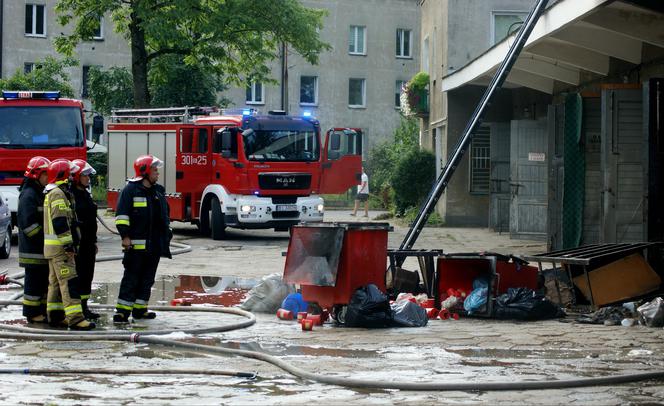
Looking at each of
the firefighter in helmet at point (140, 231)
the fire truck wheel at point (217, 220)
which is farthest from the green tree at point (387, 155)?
the firefighter in helmet at point (140, 231)

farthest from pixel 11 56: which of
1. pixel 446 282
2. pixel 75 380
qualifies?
pixel 75 380

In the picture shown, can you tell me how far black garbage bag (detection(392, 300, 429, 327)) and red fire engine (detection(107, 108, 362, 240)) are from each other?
12.6 metres

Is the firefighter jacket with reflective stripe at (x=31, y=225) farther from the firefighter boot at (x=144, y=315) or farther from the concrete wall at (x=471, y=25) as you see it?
the concrete wall at (x=471, y=25)

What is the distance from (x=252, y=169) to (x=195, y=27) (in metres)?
12.1

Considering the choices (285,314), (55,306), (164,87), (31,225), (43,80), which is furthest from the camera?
(43,80)

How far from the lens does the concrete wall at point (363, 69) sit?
57312 mm

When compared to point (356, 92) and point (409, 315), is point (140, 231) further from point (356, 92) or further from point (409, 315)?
point (356, 92)

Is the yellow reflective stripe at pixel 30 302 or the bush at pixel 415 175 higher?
the bush at pixel 415 175

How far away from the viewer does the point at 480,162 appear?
29.3 m

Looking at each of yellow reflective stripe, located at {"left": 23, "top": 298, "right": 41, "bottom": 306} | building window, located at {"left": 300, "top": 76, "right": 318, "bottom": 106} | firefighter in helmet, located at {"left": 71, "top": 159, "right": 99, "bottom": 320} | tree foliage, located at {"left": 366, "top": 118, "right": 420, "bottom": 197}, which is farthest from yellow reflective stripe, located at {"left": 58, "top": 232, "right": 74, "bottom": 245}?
building window, located at {"left": 300, "top": 76, "right": 318, "bottom": 106}

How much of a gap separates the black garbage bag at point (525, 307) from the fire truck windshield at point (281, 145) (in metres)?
12.6

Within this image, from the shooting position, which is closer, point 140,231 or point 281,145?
point 140,231

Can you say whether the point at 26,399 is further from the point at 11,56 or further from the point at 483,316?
the point at 11,56

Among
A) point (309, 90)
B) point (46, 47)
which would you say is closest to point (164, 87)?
point (46, 47)
